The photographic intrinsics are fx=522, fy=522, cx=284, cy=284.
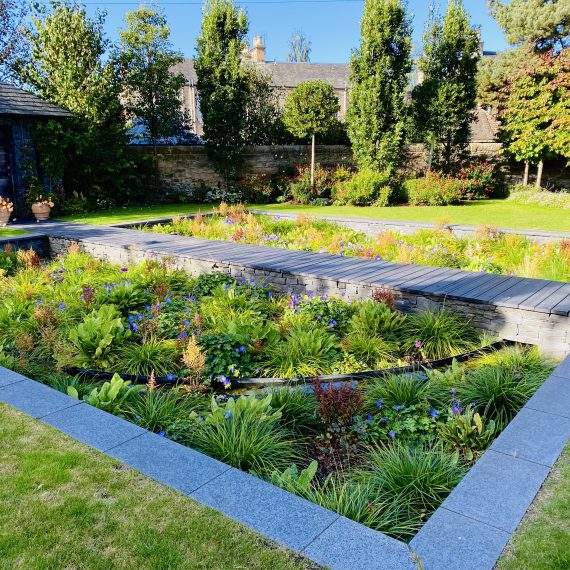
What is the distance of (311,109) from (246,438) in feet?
46.9

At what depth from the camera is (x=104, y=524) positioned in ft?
6.86

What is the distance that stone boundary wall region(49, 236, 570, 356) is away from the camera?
4566 millimetres

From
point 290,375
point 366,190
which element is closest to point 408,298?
point 290,375

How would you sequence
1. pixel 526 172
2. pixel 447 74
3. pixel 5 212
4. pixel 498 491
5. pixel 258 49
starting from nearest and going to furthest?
pixel 498 491
pixel 5 212
pixel 447 74
pixel 526 172
pixel 258 49

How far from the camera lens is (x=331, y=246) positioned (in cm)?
794

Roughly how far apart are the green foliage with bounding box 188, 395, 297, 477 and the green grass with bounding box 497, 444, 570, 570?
1206mm

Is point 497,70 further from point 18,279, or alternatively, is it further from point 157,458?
point 157,458

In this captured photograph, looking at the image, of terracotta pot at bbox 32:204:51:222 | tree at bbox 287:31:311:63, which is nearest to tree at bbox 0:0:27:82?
terracotta pot at bbox 32:204:51:222

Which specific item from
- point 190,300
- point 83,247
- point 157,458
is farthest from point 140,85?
point 157,458

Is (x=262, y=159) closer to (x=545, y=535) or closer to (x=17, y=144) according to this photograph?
(x=17, y=144)

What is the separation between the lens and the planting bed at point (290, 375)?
272 centimetres

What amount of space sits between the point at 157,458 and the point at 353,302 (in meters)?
3.43

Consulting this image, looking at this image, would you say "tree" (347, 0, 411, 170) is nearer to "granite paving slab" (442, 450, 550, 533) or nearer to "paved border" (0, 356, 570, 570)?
"paved border" (0, 356, 570, 570)

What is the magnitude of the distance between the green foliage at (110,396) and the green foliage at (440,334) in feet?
7.82
